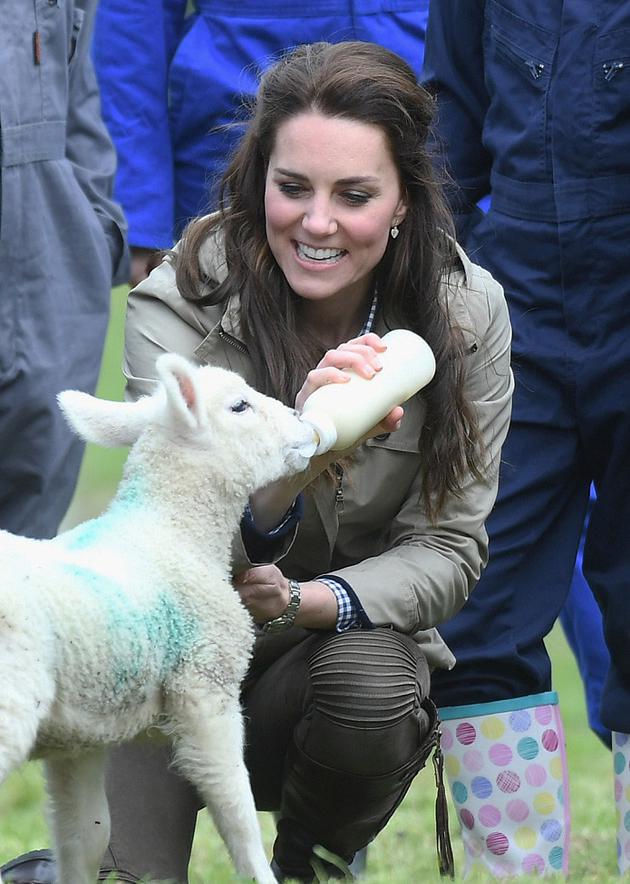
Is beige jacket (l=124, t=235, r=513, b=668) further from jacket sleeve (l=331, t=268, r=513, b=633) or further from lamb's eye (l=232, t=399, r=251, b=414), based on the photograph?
lamb's eye (l=232, t=399, r=251, b=414)

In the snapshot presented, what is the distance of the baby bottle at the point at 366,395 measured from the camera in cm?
306

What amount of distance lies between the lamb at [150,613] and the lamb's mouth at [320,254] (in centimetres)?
67

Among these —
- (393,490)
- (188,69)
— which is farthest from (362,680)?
(188,69)

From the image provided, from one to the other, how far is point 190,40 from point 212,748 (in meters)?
2.72

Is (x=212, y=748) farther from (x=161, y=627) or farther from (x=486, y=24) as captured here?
(x=486, y=24)

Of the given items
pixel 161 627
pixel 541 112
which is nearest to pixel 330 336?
pixel 541 112

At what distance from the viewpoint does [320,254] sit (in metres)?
3.57

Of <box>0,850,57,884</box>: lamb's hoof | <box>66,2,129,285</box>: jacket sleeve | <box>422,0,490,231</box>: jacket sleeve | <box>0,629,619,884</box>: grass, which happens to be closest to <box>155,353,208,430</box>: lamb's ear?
<box>0,629,619,884</box>: grass

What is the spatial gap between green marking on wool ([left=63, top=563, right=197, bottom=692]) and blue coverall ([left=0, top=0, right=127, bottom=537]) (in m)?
1.59

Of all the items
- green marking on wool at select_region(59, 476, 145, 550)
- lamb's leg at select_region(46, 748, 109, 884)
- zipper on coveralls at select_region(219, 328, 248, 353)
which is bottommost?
lamb's leg at select_region(46, 748, 109, 884)

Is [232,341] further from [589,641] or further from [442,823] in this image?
[589,641]

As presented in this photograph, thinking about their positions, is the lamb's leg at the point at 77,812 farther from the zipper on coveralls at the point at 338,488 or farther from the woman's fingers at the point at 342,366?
the zipper on coveralls at the point at 338,488

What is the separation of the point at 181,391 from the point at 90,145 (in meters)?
2.02

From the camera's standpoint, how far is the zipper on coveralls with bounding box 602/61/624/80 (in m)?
3.89
